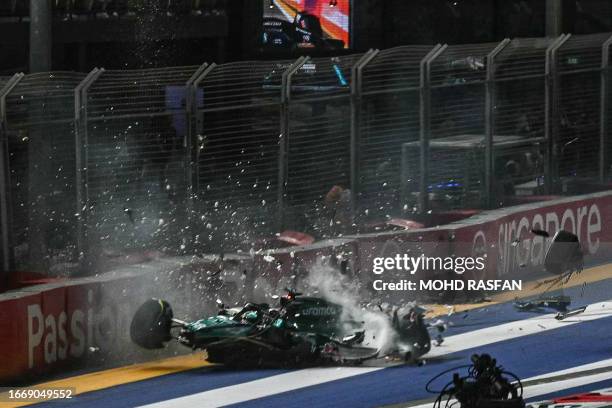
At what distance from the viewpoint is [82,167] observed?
48.8 feet

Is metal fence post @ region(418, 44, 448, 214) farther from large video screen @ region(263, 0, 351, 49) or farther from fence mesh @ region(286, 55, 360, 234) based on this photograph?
large video screen @ region(263, 0, 351, 49)

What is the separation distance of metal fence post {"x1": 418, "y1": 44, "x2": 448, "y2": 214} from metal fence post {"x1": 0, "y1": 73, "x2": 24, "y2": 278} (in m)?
5.51

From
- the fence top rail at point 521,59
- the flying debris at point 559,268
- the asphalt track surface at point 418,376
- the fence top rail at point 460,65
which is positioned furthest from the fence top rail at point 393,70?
the asphalt track surface at point 418,376

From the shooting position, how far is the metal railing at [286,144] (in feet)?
48.4

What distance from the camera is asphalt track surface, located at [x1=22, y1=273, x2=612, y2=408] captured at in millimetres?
13016

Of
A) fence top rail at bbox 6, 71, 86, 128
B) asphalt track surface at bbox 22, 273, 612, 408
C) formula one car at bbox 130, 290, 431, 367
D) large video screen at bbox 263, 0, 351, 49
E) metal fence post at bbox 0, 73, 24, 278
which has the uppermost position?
large video screen at bbox 263, 0, 351, 49

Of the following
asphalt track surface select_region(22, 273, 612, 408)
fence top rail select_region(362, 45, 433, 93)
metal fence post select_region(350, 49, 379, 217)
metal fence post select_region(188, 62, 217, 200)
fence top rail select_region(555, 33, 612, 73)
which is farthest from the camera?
fence top rail select_region(555, 33, 612, 73)

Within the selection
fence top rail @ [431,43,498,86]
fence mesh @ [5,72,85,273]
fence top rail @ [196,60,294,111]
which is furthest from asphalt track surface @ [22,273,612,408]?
fence top rail @ [431,43,498,86]

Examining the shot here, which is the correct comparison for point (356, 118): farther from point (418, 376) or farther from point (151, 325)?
point (418, 376)

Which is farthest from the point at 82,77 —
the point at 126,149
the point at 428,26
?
the point at 428,26

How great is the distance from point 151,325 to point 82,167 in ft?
5.70

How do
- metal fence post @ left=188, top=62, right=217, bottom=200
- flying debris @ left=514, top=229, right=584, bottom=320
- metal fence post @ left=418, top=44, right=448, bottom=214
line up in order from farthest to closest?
metal fence post @ left=418, top=44, right=448, bottom=214 < flying debris @ left=514, top=229, right=584, bottom=320 < metal fence post @ left=188, top=62, right=217, bottom=200

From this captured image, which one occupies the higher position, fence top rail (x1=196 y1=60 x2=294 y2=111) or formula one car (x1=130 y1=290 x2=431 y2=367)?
fence top rail (x1=196 y1=60 x2=294 y2=111)

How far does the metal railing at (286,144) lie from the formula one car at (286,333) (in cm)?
133
